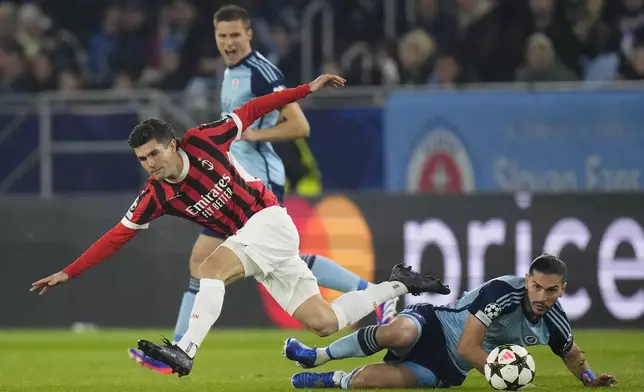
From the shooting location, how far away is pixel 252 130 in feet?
31.6

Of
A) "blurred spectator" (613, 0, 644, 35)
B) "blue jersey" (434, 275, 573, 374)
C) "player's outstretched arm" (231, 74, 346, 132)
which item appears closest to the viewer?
"blue jersey" (434, 275, 573, 374)

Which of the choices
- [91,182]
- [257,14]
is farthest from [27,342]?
[257,14]

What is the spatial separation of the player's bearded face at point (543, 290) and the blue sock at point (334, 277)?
2.27m

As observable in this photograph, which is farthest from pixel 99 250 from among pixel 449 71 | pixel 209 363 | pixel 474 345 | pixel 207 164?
pixel 449 71

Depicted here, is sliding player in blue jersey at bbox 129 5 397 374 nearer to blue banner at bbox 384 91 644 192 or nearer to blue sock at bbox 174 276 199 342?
A: blue sock at bbox 174 276 199 342

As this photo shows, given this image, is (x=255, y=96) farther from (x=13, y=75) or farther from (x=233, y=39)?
(x=13, y=75)

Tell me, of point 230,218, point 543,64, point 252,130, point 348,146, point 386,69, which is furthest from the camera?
point 386,69

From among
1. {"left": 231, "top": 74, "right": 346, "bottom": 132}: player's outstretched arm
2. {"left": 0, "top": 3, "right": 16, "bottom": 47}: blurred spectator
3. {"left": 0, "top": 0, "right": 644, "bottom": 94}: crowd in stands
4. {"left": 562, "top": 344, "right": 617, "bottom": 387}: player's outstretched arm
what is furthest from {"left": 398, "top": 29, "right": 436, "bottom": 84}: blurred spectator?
{"left": 562, "top": 344, "right": 617, "bottom": 387}: player's outstretched arm

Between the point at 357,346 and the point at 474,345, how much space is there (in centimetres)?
76

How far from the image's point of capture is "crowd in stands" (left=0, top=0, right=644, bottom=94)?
1468cm

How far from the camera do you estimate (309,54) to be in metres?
16.5

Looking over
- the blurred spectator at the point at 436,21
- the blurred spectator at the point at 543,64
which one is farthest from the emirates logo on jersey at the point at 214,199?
the blurred spectator at the point at 436,21

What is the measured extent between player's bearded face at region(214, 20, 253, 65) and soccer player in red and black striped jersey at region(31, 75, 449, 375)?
149 cm

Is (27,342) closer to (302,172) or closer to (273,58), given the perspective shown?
(302,172)
